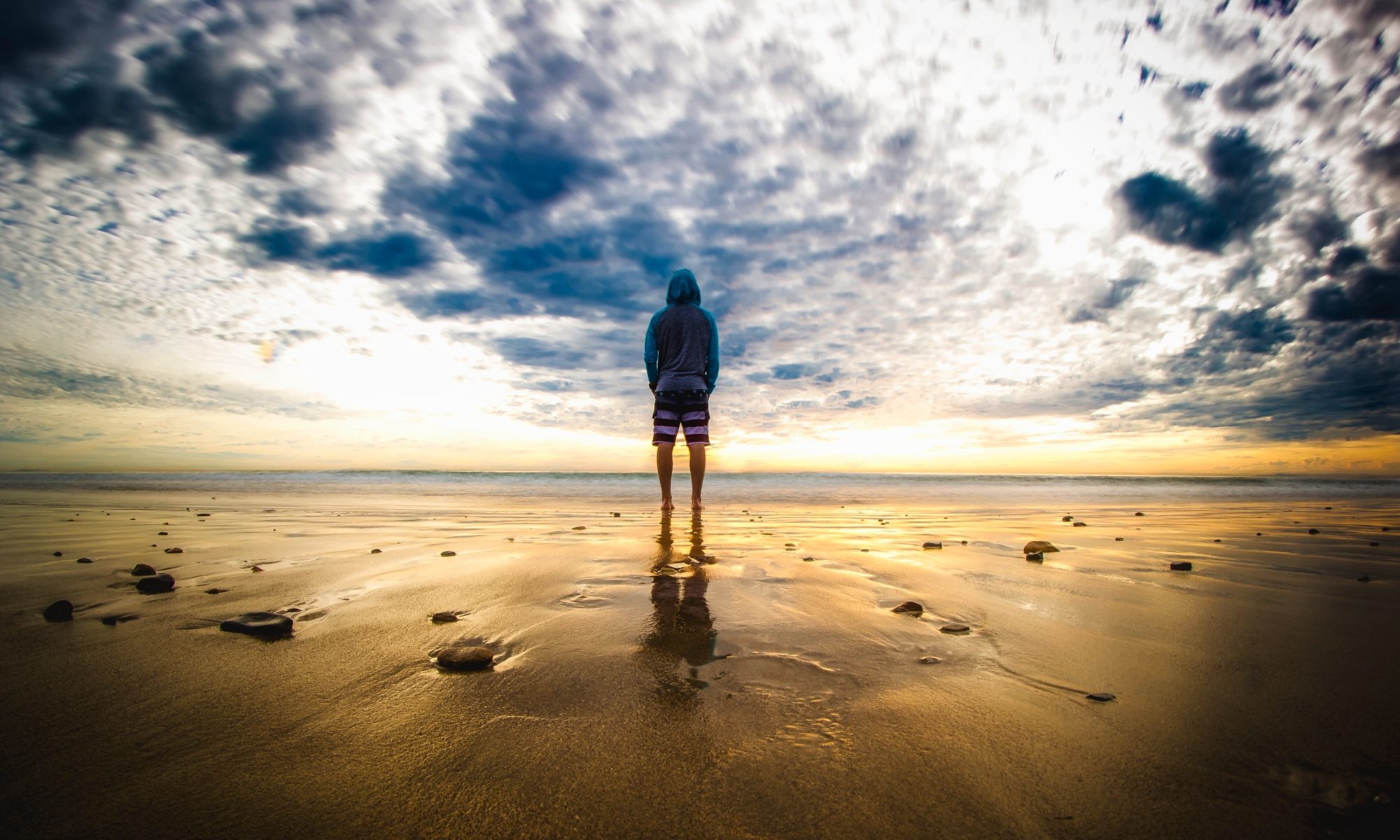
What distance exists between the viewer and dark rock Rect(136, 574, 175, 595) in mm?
2443

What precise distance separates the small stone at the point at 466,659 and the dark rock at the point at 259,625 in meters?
0.72

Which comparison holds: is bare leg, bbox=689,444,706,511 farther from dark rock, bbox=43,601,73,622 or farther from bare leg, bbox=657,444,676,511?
dark rock, bbox=43,601,73,622

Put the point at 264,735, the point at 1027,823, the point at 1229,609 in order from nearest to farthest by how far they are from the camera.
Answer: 1. the point at 1027,823
2. the point at 264,735
3. the point at 1229,609

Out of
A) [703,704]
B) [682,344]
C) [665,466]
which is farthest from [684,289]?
[703,704]

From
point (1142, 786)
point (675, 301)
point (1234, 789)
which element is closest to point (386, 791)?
point (1142, 786)

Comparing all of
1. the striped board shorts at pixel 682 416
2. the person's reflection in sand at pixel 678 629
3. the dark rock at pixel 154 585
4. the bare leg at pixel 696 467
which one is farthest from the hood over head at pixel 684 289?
the dark rock at pixel 154 585

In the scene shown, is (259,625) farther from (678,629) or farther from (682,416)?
(682,416)

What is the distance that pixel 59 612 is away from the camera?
1.99m

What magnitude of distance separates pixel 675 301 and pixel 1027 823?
6.26 meters

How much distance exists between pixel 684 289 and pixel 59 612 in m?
5.66

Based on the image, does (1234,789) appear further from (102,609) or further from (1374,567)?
(1374,567)

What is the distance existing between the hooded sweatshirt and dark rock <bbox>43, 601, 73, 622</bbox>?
16.0 feet

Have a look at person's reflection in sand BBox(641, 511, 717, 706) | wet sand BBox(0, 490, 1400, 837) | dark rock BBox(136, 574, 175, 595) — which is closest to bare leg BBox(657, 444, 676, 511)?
person's reflection in sand BBox(641, 511, 717, 706)

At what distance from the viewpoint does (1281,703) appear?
1287 millimetres
